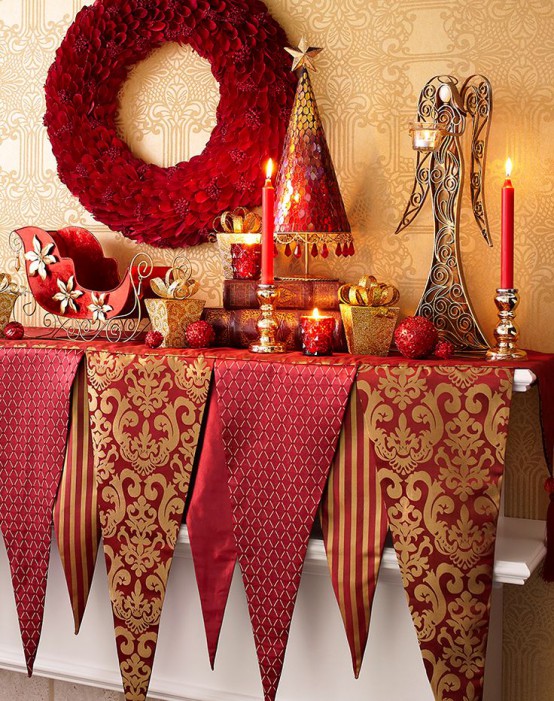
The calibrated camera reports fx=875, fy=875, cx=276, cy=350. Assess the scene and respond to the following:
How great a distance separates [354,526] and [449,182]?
0.64 meters

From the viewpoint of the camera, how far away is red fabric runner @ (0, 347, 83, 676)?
1.64 meters

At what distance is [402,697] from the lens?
151cm

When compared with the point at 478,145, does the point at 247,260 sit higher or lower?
lower

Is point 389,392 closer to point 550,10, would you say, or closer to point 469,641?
point 469,641

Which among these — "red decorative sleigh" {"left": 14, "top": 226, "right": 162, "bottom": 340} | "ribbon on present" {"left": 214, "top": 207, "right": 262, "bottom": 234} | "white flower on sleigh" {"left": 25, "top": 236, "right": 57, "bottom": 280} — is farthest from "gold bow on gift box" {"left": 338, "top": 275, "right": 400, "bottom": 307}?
"white flower on sleigh" {"left": 25, "top": 236, "right": 57, "bottom": 280}

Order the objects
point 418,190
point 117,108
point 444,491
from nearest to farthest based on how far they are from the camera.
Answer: point 444,491, point 418,190, point 117,108

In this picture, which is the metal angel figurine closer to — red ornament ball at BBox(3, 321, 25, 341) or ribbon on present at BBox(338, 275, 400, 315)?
ribbon on present at BBox(338, 275, 400, 315)

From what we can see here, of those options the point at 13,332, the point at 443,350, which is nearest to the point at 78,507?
the point at 13,332

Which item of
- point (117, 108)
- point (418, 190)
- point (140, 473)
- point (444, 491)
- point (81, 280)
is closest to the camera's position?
point (444, 491)

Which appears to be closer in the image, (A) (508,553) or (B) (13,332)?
(A) (508,553)

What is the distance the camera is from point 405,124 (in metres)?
1.72

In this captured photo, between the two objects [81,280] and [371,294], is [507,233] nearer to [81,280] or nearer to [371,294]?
[371,294]

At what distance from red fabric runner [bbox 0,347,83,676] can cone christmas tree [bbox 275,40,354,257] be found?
47cm

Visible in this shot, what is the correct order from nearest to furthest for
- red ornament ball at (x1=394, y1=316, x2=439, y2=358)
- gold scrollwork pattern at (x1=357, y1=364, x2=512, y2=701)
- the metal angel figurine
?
1. gold scrollwork pattern at (x1=357, y1=364, x2=512, y2=701)
2. red ornament ball at (x1=394, y1=316, x2=439, y2=358)
3. the metal angel figurine
